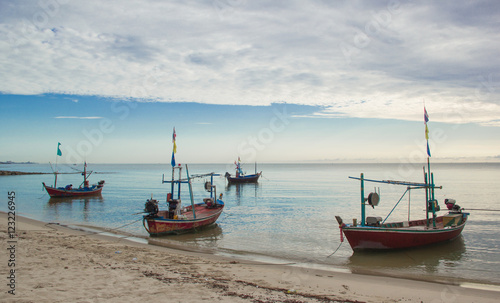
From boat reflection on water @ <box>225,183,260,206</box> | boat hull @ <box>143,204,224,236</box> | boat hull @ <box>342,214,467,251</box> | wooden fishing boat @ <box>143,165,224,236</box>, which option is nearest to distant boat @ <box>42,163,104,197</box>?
boat reflection on water @ <box>225,183,260,206</box>

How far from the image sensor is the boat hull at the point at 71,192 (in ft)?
130

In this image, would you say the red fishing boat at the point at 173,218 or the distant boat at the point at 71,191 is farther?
the distant boat at the point at 71,191

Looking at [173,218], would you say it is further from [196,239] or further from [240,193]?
[240,193]

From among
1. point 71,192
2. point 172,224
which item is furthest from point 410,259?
point 71,192

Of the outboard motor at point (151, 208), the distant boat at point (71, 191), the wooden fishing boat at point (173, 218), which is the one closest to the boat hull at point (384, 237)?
the wooden fishing boat at point (173, 218)

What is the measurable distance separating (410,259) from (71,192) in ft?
132

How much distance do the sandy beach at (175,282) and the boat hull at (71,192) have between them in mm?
30427

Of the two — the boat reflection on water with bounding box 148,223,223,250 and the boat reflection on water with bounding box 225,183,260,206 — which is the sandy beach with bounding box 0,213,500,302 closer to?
→ the boat reflection on water with bounding box 148,223,223,250

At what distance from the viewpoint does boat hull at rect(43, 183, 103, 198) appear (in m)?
39.7

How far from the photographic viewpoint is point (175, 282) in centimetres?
891

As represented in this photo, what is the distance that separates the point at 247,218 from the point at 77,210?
1681 centimetres

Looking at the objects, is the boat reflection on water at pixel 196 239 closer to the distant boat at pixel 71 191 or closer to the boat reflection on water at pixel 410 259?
the boat reflection on water at pixel 410 259

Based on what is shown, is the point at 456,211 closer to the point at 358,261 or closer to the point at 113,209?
the point at 358,261

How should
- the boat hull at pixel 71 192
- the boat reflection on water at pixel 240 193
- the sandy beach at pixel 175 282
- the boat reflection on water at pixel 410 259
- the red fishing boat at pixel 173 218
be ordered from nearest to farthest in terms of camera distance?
1. the sandy beach at pixel 175 282
2. the boat reflection on water at pixel 410 259
3. the red fishing boat at pixel 173 218
4. the boat hull at pixel 71 192
5. the boat reflection on water at pixel 240 193
